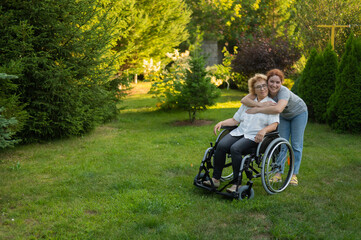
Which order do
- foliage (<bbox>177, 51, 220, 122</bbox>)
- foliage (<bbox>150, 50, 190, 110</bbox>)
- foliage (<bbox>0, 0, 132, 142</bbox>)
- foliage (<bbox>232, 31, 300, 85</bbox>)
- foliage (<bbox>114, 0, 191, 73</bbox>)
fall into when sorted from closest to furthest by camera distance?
foliage (<bbox>0, 0, 132, 142</bbox>)
foliage (<bbox>177, 51, 220, 122</bbox>)
foliage (<bbox>150, 50, 190, 110</bbox>)
foliage (<bbox>232, 31, 300, 85</bbox>)
foliage (<bbox>114, 0, 191, 73</bbox>)

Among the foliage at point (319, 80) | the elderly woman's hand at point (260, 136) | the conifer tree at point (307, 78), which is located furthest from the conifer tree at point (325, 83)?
the elderly woman's hand at point (260, 136)

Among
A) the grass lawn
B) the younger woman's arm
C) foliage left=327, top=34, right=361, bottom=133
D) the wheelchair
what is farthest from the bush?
foliage left=327, top=34, right=361, bottom=133

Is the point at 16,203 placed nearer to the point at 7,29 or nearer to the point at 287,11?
the point at 7,29

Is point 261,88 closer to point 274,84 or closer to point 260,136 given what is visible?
point 274,84

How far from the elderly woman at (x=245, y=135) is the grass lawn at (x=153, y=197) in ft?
1.06

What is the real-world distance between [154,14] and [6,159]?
950cm

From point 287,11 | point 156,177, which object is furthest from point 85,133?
point 287,11

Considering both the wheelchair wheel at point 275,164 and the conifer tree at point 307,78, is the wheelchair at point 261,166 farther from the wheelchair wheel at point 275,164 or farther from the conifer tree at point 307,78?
the conifer tree at point 307,78

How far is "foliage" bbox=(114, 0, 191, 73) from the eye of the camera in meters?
12.6

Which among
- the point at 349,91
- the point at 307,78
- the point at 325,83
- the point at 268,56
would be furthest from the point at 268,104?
the point at 268,56

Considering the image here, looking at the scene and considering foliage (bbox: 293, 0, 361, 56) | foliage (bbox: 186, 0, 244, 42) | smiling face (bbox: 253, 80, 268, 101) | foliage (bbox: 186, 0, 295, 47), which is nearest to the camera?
smiling face (bbox: 253, 80, 268, 101)

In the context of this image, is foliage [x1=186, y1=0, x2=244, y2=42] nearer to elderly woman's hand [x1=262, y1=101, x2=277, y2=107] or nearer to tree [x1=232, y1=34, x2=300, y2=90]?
tree [x1=232, y1=34, x2=300, y2=90]

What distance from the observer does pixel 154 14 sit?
13477mm

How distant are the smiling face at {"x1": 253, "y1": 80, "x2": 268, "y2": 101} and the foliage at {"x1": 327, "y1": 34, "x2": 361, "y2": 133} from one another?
3.54 metres
